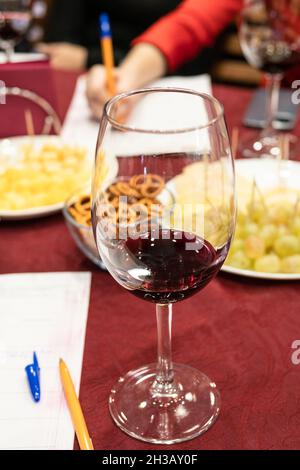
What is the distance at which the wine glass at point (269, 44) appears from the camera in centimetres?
109

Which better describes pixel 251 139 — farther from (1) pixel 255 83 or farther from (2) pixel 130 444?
(1) pixel 255 83

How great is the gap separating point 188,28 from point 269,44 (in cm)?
37

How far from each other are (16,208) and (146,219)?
13.7 inches

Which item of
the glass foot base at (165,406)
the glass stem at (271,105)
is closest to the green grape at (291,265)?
the glass foot base at (165,406)

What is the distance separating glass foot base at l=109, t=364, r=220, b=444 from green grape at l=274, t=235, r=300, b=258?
0.19m

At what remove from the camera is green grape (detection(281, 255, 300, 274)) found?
0.73m

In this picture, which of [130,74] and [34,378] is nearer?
[34,378]

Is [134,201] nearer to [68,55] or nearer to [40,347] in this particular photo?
[40,347]

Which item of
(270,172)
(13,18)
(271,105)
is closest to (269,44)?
(271,105)

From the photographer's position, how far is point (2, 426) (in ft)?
1.89

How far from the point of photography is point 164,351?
60 centimetres

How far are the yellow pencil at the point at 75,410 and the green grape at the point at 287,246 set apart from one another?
280 mm

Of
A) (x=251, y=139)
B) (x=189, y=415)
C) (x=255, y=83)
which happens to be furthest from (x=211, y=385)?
(x=255, y=83)

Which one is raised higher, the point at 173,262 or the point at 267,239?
the point at 173,262
